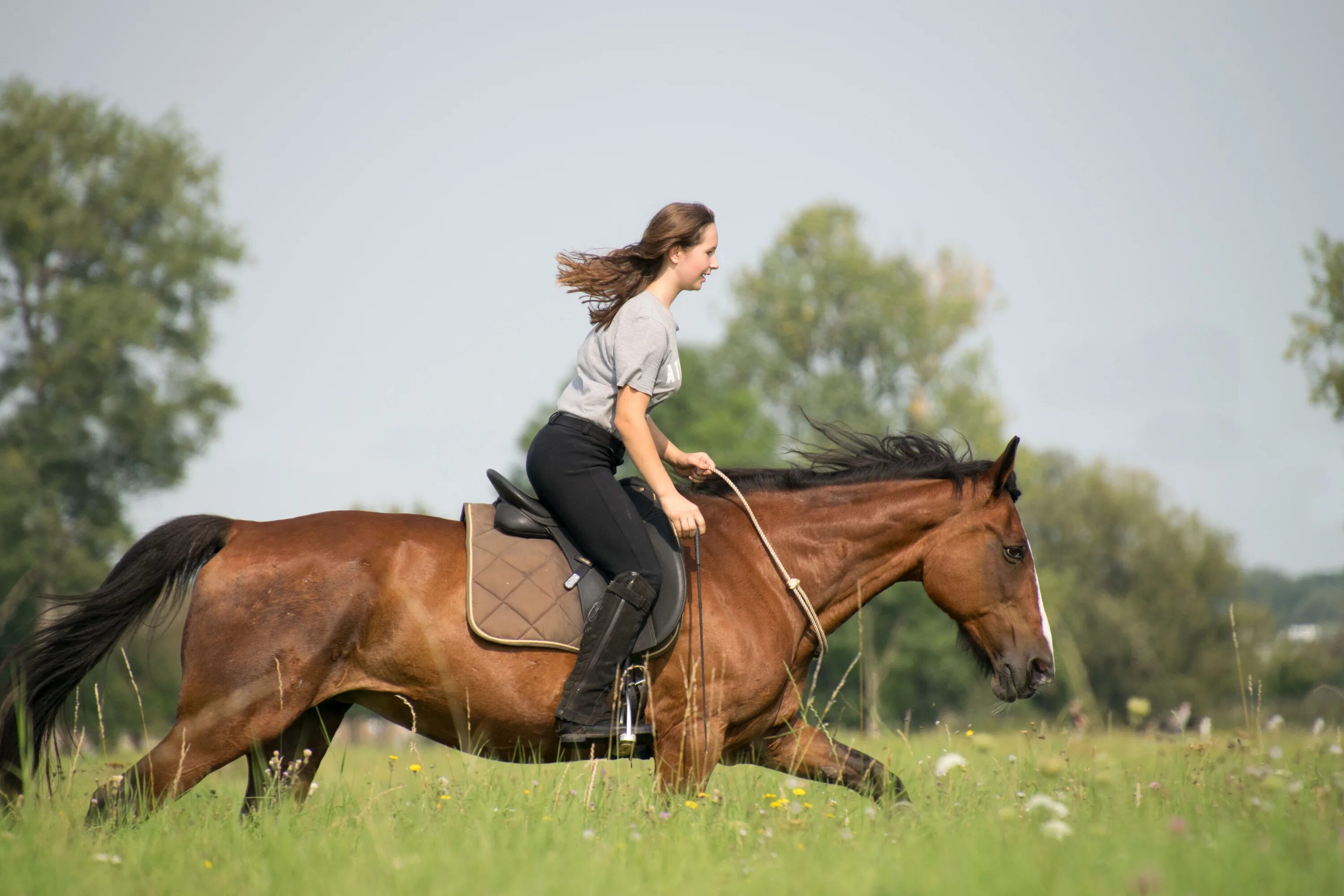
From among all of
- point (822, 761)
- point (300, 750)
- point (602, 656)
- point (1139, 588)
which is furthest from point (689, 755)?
point (1139, 588)

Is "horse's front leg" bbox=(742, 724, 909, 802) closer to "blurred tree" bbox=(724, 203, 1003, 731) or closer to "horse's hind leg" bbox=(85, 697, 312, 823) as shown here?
"horse's hind leg" bbox=(85, 697, 312, 823)

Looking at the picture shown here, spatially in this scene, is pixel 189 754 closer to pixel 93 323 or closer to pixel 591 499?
pixel 591 499

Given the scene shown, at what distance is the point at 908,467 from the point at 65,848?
174 inches

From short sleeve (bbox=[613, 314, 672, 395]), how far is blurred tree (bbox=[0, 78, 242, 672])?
24323mm

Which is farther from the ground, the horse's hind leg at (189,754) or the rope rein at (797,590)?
the rope rein at (797,590)

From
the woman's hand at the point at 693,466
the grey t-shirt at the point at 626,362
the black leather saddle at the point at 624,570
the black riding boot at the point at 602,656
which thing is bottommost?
the black riding boot at the point at 602,656

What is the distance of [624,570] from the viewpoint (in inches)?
205

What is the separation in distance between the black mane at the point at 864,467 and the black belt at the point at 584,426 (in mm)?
829

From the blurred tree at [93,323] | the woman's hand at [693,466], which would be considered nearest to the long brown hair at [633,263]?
the woman's hand at [693,466]

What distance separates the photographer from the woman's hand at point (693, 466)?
5.93 meters

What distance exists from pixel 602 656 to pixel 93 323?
25.6m

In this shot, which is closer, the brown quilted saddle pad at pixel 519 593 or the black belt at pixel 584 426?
the brown quilted saddle pad at pixel 519 593

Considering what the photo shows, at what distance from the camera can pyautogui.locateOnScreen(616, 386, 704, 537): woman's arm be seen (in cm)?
506

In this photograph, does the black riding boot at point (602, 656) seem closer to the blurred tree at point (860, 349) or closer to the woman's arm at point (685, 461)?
the woman's arm at point (685, 461)
